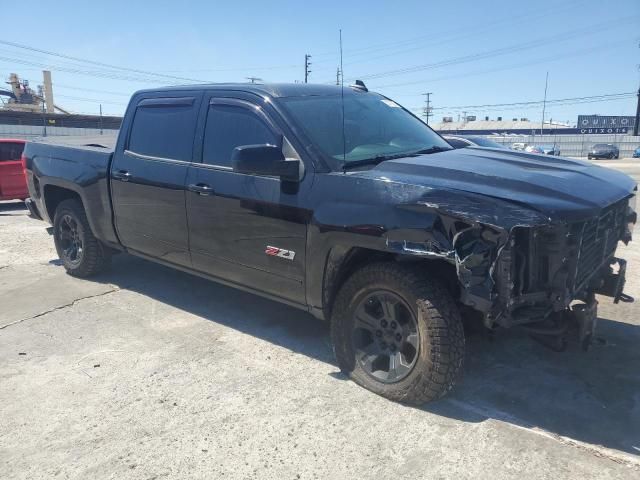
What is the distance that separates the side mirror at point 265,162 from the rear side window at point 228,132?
1.12 ft

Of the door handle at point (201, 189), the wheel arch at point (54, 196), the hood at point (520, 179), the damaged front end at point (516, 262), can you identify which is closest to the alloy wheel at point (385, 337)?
the damaged front end at point (516, 262)

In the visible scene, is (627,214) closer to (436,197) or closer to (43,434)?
(436,197)

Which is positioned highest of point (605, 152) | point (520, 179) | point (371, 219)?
point (520, 179)

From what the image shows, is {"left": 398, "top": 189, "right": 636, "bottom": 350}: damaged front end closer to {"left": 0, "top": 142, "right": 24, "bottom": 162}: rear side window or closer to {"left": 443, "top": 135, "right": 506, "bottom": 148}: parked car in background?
{"left": 443, "top": 135, "right": 506, "bottom": 148}: parked car in background

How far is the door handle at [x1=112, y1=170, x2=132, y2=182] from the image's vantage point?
4.81 metres

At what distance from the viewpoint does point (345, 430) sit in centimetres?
299

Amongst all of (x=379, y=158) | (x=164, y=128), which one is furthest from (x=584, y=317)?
(x=164, y=128)

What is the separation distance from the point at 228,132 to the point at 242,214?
2.27 ft

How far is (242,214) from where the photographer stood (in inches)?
151

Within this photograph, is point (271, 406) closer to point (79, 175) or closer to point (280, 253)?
point (280, 253)

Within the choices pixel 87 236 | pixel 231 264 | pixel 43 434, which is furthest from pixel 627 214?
pixel 87 236

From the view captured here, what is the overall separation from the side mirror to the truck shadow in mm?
1405

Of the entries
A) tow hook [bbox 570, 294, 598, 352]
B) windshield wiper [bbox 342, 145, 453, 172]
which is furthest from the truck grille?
windshield wiper [bbox 342, 145, 453, 172]

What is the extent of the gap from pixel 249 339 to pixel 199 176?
1.34 m
